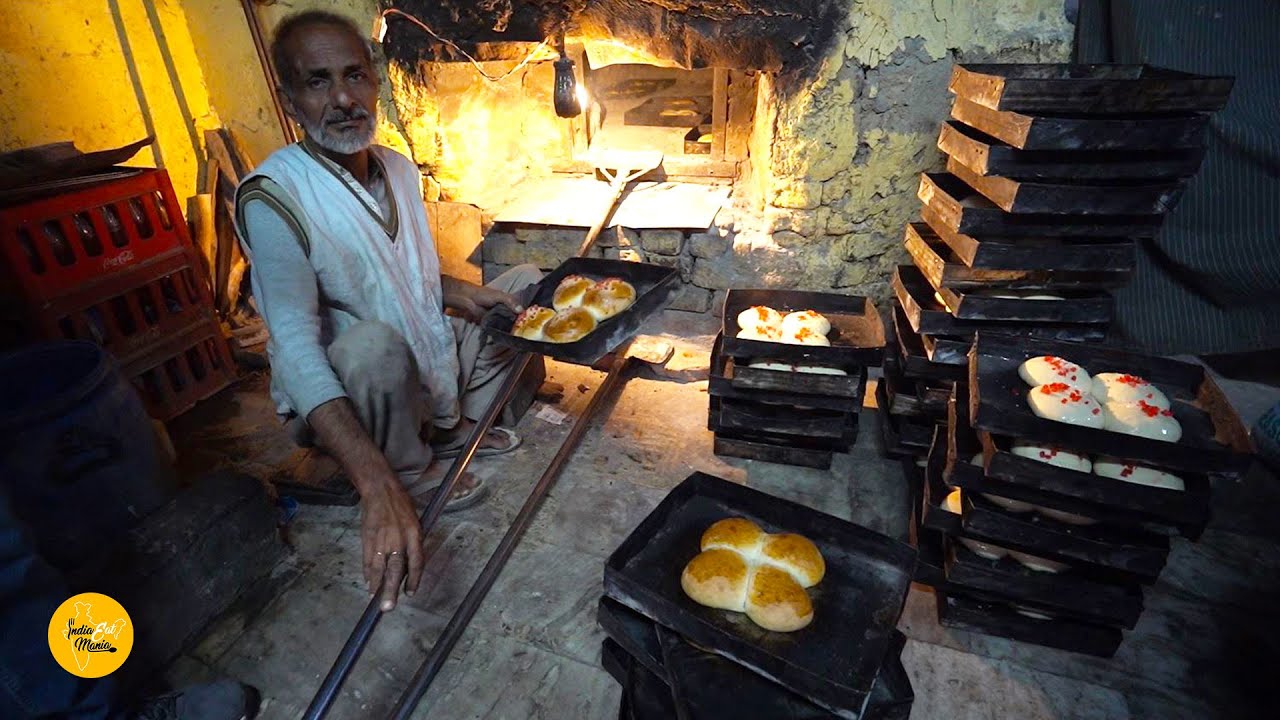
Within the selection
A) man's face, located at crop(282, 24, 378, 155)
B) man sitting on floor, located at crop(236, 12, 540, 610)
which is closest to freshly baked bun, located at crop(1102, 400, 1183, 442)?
man sitting on floor, located at crop(236, 12, 540, 610)

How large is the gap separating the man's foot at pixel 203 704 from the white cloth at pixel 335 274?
895mm

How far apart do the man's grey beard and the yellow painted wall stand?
262 centimetres

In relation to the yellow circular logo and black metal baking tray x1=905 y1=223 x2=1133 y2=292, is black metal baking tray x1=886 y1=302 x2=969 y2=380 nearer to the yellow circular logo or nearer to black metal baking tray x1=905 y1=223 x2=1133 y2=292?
black metal baking tray x1=905 y1=223 x2=1133 y2=292

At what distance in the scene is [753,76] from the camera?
13.6 feet

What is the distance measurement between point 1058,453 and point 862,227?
233cm

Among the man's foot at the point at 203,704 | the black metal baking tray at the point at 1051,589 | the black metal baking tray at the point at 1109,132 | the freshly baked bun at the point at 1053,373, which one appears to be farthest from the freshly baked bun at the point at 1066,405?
the man's foot at the point at 203,704

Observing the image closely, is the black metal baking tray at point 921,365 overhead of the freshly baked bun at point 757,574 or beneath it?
overhead

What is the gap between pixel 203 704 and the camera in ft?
6.01

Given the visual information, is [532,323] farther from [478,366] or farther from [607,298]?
[478,366]

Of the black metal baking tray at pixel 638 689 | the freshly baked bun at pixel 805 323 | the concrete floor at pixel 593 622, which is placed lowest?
the concrete floor at pixel 593 622

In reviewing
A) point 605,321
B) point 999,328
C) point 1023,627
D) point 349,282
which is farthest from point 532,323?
point 1023,627

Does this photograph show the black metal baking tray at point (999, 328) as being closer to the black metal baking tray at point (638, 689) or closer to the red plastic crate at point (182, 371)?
the black metal baking tray at point (638, 689)

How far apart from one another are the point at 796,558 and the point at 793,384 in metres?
1.05

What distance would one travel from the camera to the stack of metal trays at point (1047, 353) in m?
1.81
